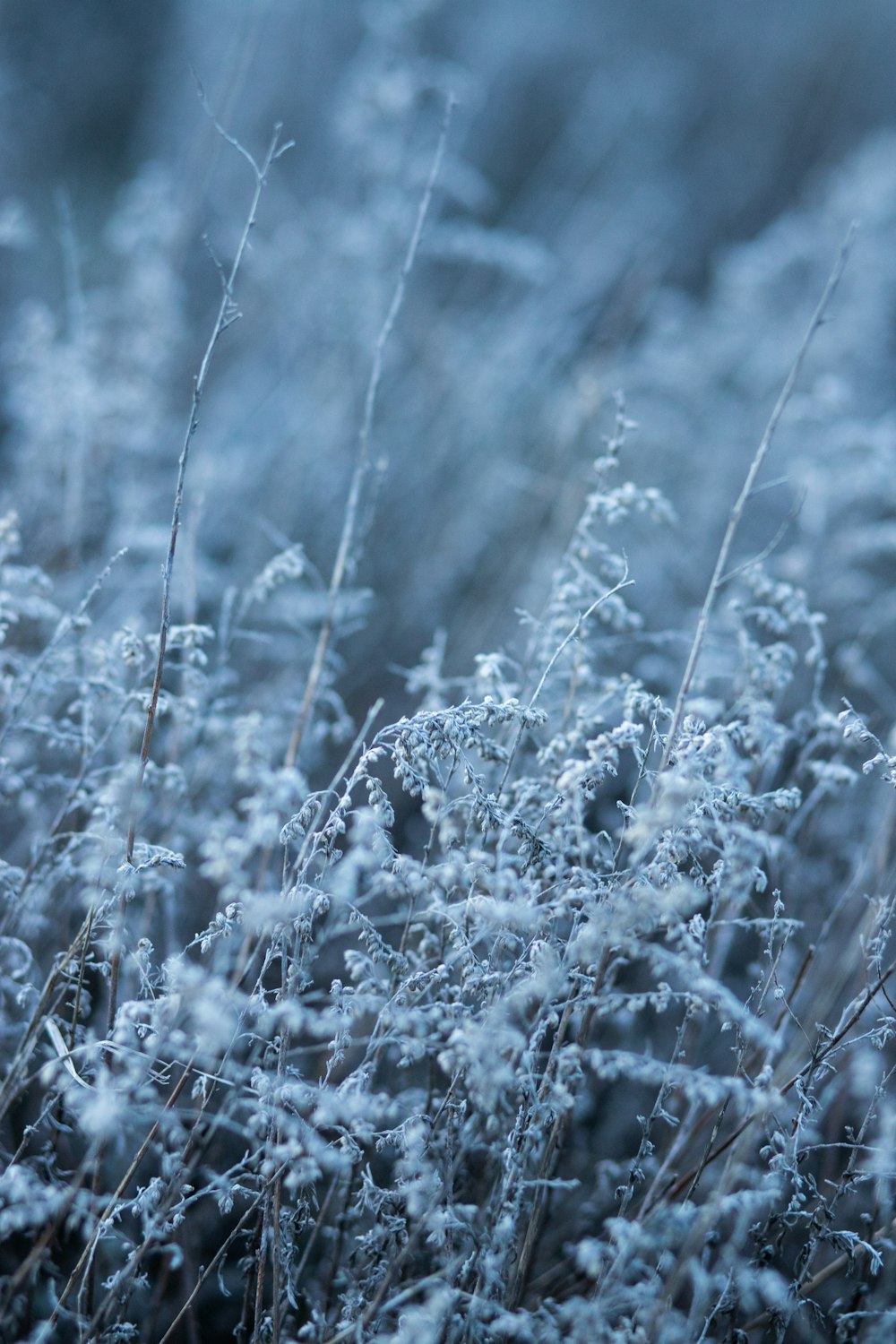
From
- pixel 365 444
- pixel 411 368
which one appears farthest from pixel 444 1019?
pixel 411 368

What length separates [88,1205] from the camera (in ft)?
5.74

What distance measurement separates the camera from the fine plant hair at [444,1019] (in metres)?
1.49

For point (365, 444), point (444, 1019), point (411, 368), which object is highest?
point (411, 368)

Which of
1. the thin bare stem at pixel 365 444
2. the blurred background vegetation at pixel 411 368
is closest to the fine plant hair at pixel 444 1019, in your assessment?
the thin bare stem at pixel 365 444

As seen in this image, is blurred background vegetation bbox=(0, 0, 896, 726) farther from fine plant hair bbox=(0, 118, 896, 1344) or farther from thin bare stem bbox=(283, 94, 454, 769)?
fine plant hair bbox=(0, 118, 896, 1344)

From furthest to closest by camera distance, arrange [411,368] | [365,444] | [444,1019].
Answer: [411,368]
[365,444]
[444,1019]

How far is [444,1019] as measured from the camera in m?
1.64

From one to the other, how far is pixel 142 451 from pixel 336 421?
914 mm

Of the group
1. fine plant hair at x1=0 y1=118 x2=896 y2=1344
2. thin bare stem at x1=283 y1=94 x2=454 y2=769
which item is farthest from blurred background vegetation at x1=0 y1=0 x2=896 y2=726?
fine plant hair at x1=0 y1=118 x2=896 y2=1344

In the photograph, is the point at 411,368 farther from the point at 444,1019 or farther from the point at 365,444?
the point at 444,1019

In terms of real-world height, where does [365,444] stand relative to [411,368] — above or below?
below

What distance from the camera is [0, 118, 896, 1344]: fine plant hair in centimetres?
149

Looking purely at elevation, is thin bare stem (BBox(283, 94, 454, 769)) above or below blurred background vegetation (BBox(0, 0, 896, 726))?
below

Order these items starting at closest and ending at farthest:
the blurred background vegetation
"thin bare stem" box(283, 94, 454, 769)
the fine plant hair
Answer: the fine plant hair → "thin bare stem" box(283, 94, 454, 769) → the blurred background vegetation
